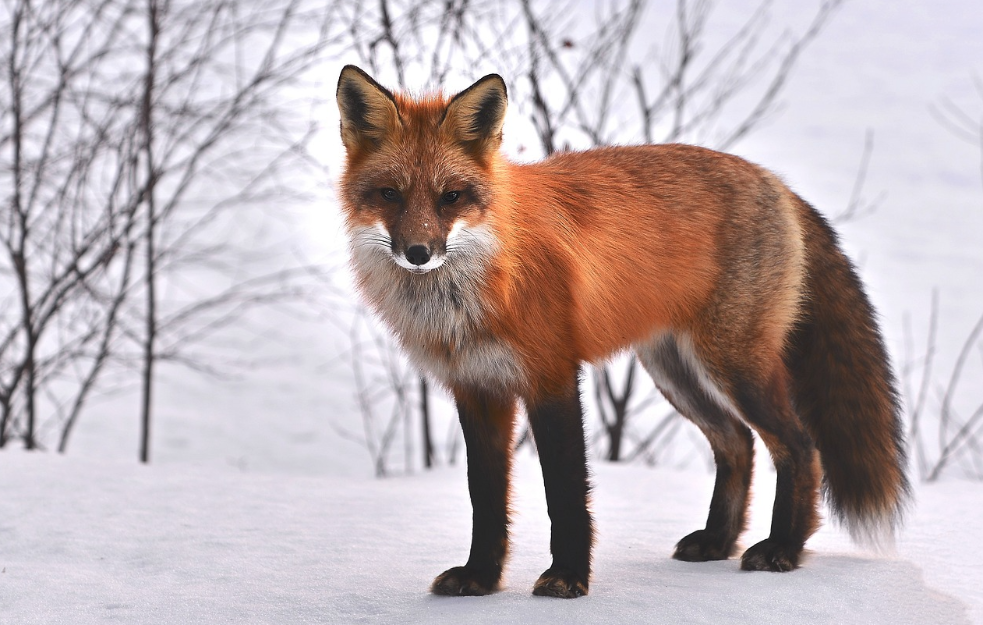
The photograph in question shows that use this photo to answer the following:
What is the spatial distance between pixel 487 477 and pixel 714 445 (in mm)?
1123

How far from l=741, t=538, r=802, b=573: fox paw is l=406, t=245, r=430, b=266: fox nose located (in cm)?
167

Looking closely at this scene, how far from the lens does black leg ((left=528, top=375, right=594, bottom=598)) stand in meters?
2.86

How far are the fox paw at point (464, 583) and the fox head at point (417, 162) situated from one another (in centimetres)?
97

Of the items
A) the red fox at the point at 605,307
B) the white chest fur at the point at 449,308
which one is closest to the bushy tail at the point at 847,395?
the red fox at the point at 605,307

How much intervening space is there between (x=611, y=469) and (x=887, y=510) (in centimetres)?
225

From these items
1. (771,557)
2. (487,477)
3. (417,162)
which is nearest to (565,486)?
(487,477)

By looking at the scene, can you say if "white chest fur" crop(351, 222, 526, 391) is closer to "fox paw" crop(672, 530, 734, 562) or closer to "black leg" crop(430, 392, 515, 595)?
"black leg" crop(430, 392, 515, 595)

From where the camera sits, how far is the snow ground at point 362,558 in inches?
110

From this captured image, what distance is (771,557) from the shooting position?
3.30 metres

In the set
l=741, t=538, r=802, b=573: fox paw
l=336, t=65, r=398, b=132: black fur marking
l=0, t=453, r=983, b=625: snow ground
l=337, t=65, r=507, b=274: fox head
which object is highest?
l=336, t=65, r=398, b=132: black fur marking

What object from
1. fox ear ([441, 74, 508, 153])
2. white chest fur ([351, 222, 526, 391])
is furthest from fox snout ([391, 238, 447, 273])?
fox ear ([441, 74, 508, 153])

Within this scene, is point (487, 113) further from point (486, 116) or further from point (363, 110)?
point (363, 110)

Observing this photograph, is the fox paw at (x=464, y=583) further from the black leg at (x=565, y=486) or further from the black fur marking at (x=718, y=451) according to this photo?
the black fur marking at (x=718, y=451)

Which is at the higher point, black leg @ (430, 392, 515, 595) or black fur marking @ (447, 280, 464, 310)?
black fur marking @ (447, 280, 464, 310)
